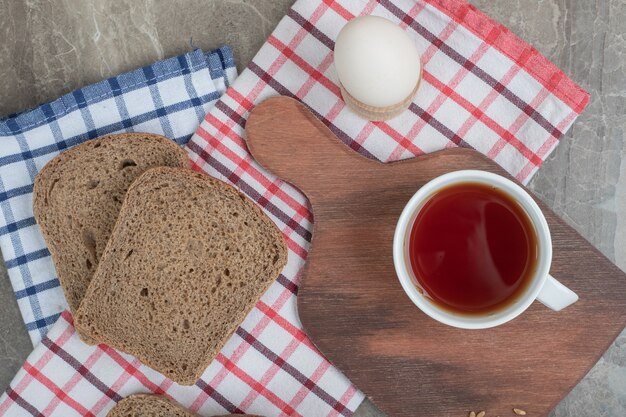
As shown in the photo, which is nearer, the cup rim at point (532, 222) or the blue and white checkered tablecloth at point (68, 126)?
the cup rim at point (532, 222)

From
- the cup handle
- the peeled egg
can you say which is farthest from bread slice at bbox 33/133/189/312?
A: the cup handle

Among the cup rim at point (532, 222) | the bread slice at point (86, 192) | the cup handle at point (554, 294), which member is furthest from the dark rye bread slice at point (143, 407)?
the cup handle at point (554, 294)

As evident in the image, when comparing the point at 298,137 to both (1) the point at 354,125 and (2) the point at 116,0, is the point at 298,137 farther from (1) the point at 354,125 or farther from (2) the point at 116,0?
(2) the point at 116,0

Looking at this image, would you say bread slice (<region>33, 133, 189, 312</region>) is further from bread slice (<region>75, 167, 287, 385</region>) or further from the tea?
the tea

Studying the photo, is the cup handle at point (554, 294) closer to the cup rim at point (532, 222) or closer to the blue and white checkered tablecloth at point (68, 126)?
the cup rim at point (532, 222)

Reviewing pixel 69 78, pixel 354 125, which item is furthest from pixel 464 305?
pixel 69 78

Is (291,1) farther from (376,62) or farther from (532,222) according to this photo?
(532,222)
